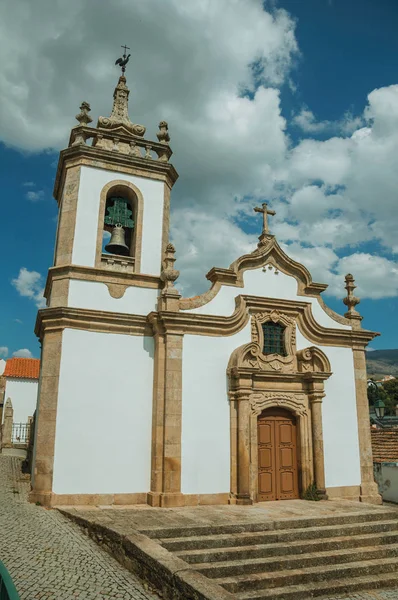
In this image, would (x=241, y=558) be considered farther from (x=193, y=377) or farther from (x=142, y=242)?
(x=142, y=242)

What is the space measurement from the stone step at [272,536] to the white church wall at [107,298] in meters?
6.07

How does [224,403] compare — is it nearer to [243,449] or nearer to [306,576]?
[243,449]

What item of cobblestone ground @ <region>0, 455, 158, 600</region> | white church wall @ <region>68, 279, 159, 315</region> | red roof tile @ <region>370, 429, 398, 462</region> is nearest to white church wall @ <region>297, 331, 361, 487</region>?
red roof tile @ <region>370, 429, 398, 462</region>

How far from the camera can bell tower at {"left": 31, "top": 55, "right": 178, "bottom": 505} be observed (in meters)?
11.2

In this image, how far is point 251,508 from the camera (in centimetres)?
1103

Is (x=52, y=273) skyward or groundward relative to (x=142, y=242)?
groundward

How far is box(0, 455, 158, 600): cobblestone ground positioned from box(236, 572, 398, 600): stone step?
5.34ft

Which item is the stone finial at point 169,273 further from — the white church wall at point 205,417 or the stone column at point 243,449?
the stone column at point 243,449

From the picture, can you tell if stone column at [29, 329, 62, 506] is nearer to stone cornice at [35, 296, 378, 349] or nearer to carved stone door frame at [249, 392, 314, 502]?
stone cornice at [35, 296, 378, 349]

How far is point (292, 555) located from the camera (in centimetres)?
818

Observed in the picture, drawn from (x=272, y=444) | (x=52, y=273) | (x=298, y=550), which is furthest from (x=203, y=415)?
(x=52, y=273)

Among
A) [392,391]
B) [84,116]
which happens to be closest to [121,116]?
[84,116]

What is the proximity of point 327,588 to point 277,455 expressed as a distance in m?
5.49

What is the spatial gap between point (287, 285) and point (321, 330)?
163 centimetres
